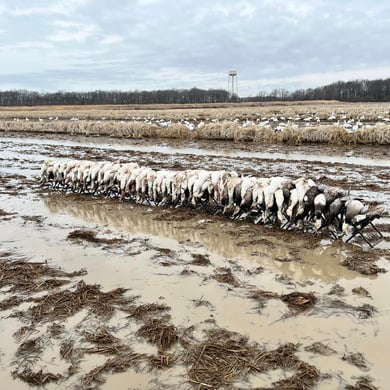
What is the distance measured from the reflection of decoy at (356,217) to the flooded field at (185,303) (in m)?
0.27

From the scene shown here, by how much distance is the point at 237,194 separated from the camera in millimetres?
8680

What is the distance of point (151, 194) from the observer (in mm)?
10352

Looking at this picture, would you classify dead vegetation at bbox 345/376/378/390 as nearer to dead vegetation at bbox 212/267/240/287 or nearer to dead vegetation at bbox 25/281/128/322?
dead vegetation at bbox 212/267/240/287

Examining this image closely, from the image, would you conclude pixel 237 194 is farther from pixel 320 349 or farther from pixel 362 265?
pixel 320 349

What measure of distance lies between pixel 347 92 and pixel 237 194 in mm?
102987

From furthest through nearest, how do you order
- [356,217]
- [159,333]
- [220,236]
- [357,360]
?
[220,236], [356,217], [159,333], [357,360]

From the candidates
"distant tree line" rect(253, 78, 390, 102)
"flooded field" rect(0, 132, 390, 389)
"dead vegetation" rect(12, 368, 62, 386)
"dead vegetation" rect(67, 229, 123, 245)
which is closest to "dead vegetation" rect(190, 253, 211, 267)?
"flooded field" rect(0, 132, 390, 389)

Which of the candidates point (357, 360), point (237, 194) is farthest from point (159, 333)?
point (237, 194)

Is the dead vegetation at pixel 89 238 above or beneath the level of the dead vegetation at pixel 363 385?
beneath

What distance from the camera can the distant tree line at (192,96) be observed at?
99.8 m

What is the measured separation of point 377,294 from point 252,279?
1629 millimetres

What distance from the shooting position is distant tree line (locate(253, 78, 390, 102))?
95.2 m

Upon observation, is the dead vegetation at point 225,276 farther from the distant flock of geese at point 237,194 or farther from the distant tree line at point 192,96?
the distant tree line at point 192,96

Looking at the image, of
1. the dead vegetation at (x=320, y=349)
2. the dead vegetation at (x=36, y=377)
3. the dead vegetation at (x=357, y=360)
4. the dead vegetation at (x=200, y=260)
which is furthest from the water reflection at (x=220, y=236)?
the dead vegetation at (x=36, y=377)
